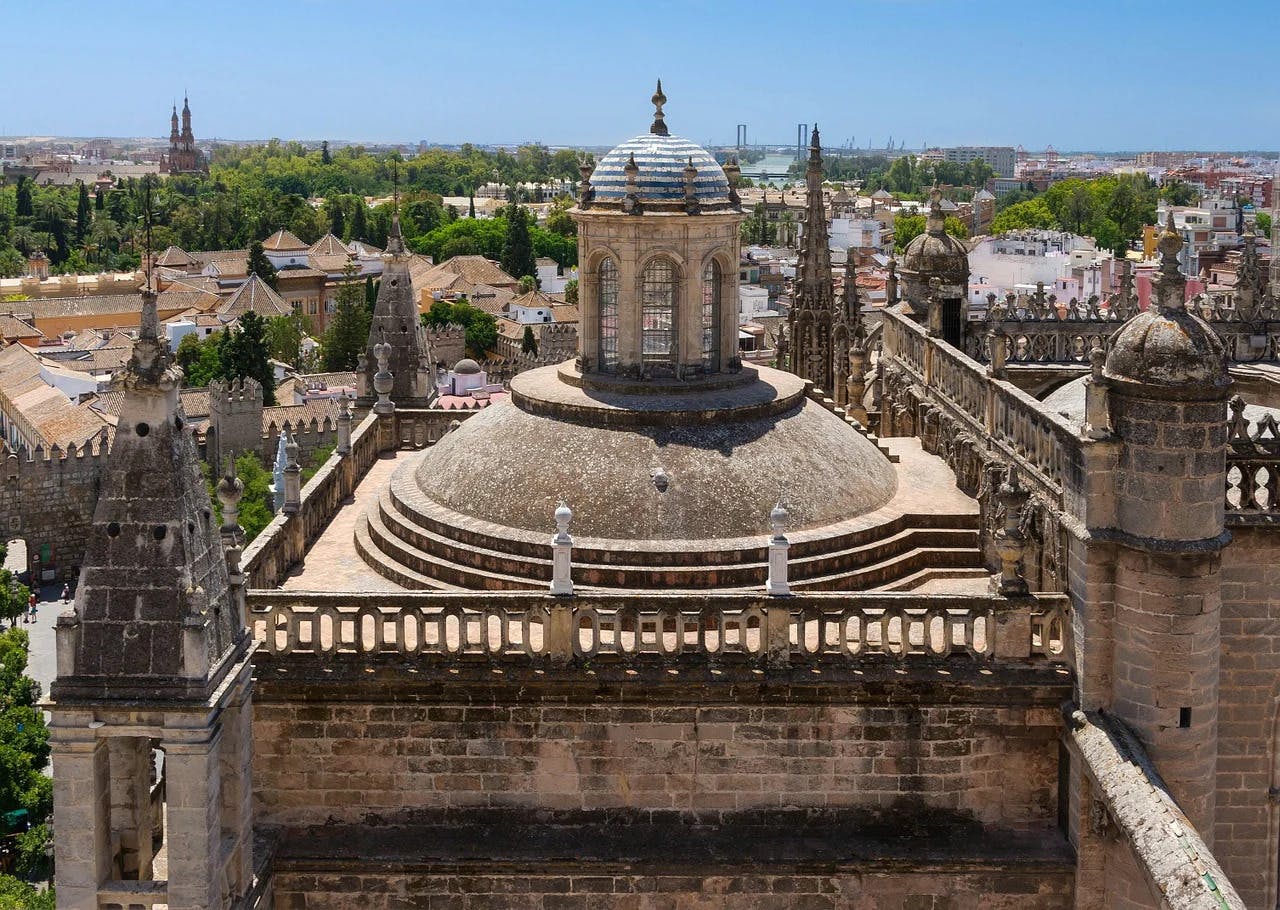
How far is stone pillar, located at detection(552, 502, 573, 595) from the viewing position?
15875mm

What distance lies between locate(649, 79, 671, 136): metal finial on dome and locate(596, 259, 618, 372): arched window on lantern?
2.06 metres

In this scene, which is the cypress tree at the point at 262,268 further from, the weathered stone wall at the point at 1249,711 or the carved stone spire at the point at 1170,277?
the weathered stone wall at the point at 1249,711

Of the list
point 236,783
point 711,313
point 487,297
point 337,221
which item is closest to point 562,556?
point 236,783

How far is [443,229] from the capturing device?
187875 mm

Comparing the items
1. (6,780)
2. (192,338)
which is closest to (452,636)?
(6,780)

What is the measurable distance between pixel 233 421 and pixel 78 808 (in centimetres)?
6534

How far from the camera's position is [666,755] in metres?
16.1

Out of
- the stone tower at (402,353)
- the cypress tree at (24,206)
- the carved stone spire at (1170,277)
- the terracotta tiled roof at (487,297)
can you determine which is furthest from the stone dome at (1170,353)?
the cypress tree at (24,206)

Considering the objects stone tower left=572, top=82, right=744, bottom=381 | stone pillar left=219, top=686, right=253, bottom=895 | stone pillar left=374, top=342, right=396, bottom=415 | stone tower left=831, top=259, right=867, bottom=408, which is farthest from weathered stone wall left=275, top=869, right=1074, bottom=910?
stone tower left=831, top=259, right=867, bottom=408

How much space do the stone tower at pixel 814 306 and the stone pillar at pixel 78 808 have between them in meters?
24.7

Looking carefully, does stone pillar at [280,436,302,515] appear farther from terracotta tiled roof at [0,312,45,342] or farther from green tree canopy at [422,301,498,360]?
green tree canopy at [422,301,498,360]

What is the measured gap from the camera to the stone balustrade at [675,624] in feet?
52.1

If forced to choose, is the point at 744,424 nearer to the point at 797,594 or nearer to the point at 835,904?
the point at 797,594

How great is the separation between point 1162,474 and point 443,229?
17758 cm
